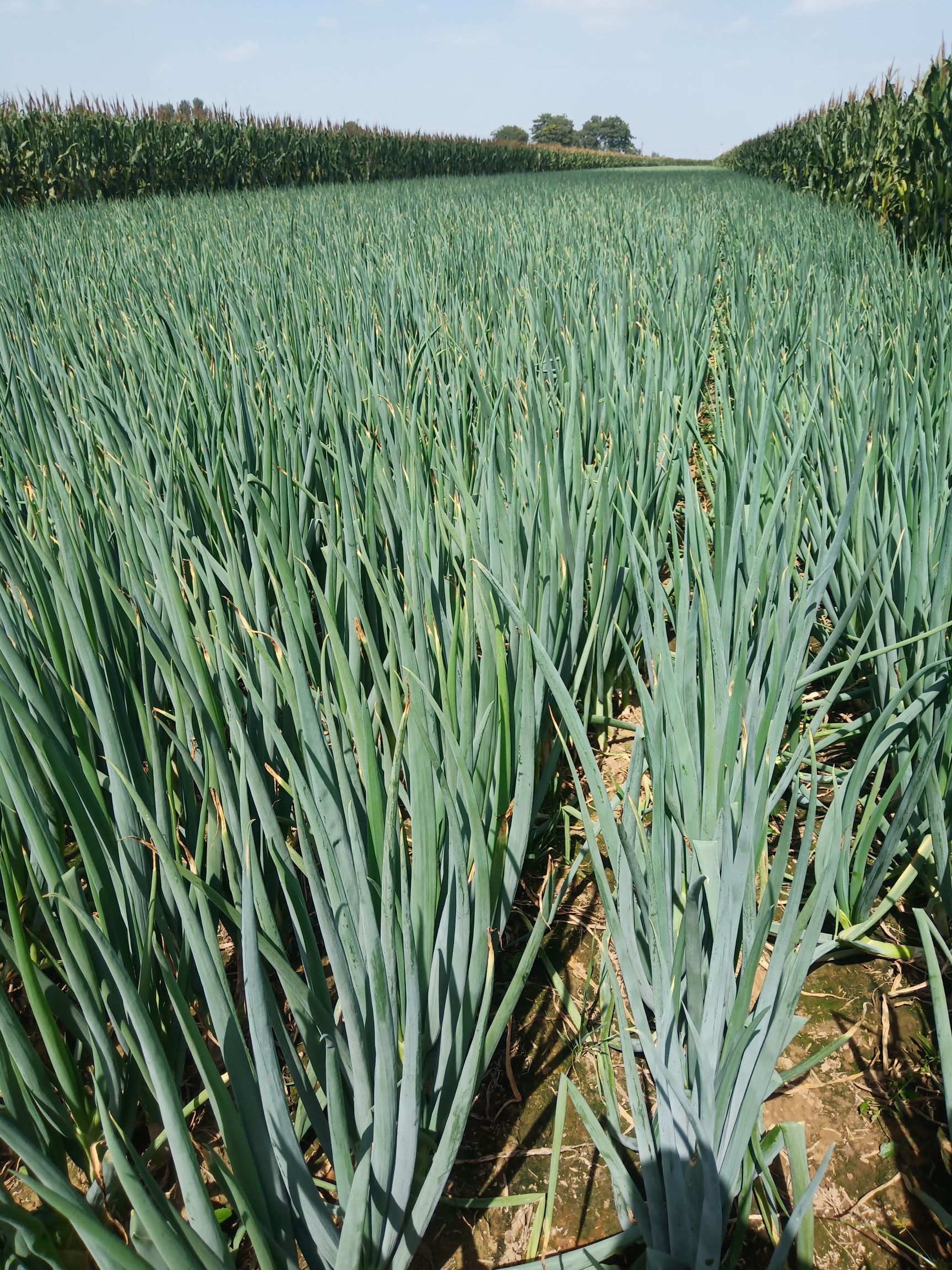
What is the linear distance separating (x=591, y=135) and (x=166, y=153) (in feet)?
241

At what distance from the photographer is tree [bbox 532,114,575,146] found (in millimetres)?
70312

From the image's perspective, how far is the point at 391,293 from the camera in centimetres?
270

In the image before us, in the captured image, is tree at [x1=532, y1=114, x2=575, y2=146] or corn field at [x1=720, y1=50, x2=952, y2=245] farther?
tree at [x1=532, y1=114, x2=575, y2=146]

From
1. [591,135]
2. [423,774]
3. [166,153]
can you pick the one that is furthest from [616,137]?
[423,774]

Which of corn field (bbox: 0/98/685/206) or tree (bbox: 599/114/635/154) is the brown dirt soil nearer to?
corn field (bbox: 0/98/685/206)

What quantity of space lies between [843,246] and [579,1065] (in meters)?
4.22

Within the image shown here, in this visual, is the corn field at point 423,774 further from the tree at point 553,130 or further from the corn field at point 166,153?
the tree at point 553,130

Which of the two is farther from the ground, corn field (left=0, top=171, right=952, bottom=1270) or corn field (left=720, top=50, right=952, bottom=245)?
corn field (left=720, top=50, right=952, bottom=245)

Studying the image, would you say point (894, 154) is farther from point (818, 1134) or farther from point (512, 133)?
point (512, 133)

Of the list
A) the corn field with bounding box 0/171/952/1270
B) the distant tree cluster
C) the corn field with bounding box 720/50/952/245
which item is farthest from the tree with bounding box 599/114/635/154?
A: the corn field with bounding box 0/171/952/1270

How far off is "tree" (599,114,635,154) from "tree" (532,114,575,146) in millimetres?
2802

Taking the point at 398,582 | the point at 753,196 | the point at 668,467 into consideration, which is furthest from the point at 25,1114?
the point at 753,196

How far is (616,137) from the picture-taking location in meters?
72.1

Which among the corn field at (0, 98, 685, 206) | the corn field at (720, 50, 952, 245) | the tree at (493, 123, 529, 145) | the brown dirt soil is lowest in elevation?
the brown dirt soil
